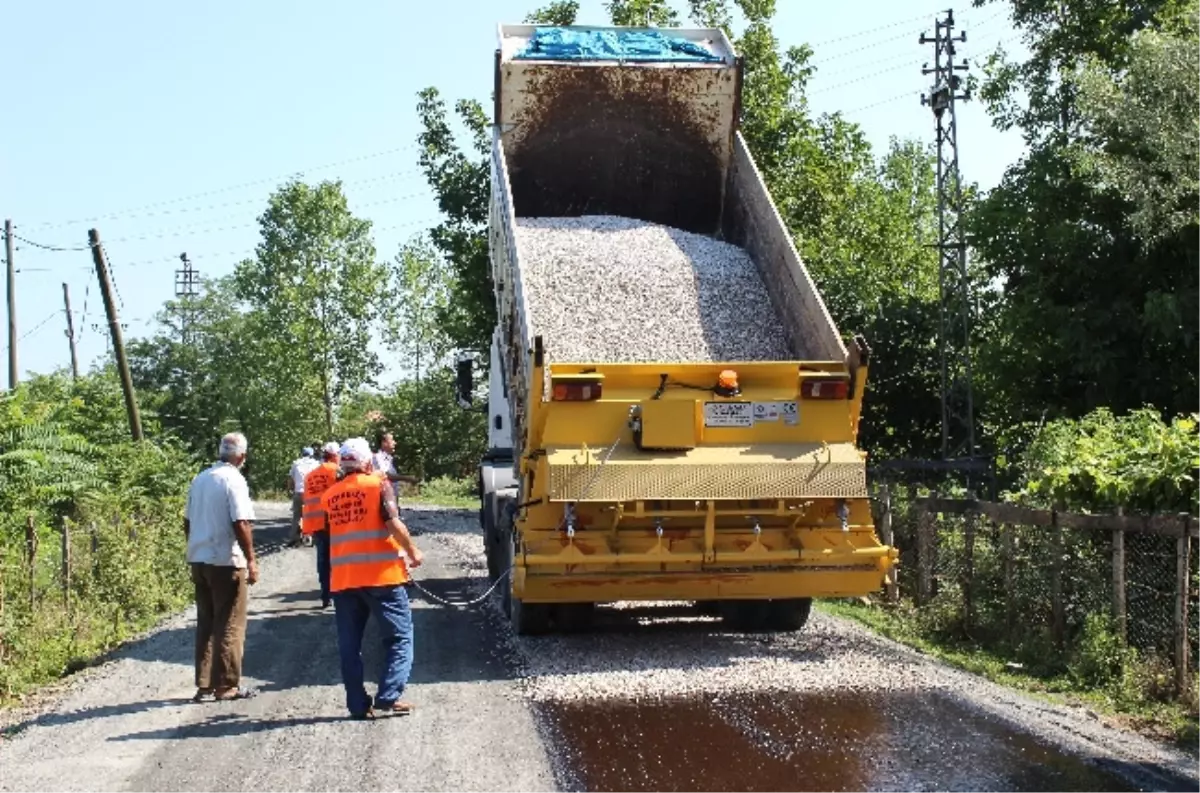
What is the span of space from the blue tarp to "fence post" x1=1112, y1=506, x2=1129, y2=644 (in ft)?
19.9

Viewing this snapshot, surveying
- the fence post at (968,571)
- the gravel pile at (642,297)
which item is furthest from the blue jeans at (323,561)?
the fence post at (968,571)

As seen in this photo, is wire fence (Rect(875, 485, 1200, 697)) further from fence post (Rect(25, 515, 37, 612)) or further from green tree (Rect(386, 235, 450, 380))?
green tree (Rect(386, 235, 450, 380))

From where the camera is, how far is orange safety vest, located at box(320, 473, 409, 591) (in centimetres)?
732

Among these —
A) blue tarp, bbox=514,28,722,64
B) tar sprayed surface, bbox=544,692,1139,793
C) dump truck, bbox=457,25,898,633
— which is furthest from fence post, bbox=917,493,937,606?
blue tarp, bbox=514,28,722,64

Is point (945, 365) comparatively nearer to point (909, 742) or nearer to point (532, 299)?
point (532, 299)

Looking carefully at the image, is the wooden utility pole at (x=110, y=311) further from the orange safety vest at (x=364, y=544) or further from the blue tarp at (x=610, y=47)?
the orange safety vest at (x=364, y=544)

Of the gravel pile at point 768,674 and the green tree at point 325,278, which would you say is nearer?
the gravel pile at point 768,674

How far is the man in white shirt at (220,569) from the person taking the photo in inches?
316

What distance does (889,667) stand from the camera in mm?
8297

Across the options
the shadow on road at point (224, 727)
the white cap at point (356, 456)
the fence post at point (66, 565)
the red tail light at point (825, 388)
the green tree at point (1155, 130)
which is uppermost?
the green tree at point (1155, 130)

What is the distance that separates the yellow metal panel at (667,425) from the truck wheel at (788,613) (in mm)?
1773

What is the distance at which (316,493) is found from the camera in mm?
12133

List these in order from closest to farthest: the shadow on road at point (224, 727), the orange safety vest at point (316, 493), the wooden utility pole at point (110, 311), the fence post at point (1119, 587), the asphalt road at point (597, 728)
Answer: the asphalt road at point (597, 728) → the shadow on road at point (224, 727) → the fence post at point (1119, 587) → the orange safety vest at point (316, 493) → the wooden utility pole at point (110, 311)

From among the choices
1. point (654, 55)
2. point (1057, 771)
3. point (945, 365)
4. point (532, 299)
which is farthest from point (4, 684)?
point (945, 365)
